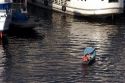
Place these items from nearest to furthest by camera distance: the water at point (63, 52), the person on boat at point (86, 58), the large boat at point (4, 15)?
the water at point (63, 52) < the person on boat at point (86, 58) < the large boat at point (4, 15)

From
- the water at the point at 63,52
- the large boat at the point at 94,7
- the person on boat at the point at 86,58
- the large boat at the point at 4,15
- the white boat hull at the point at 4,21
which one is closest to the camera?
the water at the point at 63,52

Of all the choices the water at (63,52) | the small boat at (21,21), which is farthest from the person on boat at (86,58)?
the small boat at (21,21)

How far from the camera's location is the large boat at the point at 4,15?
6431cm

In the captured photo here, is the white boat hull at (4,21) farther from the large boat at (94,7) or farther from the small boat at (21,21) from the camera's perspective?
the large boat at (94,7)

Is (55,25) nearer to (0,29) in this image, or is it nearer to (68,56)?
(0,29)

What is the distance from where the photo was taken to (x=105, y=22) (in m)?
82.0

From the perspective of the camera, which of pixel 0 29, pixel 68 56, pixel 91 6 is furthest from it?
pixel 91 6

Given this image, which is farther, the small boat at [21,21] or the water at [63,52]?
the small boat at [21,21]

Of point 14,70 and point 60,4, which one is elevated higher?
point 60,4

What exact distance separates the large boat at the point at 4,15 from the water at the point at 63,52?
5.42 feet

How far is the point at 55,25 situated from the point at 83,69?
26.5m

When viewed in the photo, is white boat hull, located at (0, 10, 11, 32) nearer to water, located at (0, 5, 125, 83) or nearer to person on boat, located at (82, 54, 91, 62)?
water, located at (0, 5, 125, 83)

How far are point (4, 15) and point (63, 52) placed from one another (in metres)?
9.18

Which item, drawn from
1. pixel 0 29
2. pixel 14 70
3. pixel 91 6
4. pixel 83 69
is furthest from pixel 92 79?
pixel 91 6
